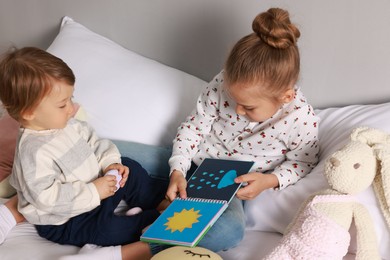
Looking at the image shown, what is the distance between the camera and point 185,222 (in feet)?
3.47

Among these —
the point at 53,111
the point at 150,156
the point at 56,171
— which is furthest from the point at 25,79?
the point at 150,156

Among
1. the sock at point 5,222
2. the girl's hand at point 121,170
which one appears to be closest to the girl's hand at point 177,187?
the girl's hand at point 121,170

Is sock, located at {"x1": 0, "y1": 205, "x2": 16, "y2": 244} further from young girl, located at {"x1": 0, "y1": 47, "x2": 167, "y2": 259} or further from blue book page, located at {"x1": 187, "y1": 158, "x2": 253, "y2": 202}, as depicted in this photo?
blue book page, located at {"x1": 187, "y1": 158, "x2": 253, "y2": 202}

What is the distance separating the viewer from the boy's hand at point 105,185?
3.81 feet

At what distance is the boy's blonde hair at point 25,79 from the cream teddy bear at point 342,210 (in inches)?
22.5

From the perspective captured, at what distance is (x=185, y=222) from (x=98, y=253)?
0.67 feet

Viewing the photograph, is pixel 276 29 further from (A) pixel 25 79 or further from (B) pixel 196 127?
(A) pixel 25 79

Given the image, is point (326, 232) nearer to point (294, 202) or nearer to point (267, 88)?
point (294, 202)

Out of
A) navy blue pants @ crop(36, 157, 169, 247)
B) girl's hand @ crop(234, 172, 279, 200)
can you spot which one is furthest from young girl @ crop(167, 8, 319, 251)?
navy blue pants @ crop(36, 157, 169, 247)

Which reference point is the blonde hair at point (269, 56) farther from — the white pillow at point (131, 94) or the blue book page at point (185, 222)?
the white pillow at point (131, 94)

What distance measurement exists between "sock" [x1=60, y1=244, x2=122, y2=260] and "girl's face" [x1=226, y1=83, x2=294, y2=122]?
403mm

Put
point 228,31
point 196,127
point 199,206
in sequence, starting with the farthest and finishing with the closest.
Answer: point 228,31, point 196,127, point 199,206

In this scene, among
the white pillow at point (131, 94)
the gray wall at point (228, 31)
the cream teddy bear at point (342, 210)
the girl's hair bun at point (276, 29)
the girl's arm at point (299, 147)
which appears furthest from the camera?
the white pillow at point (131, 94)

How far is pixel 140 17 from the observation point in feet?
5.40
